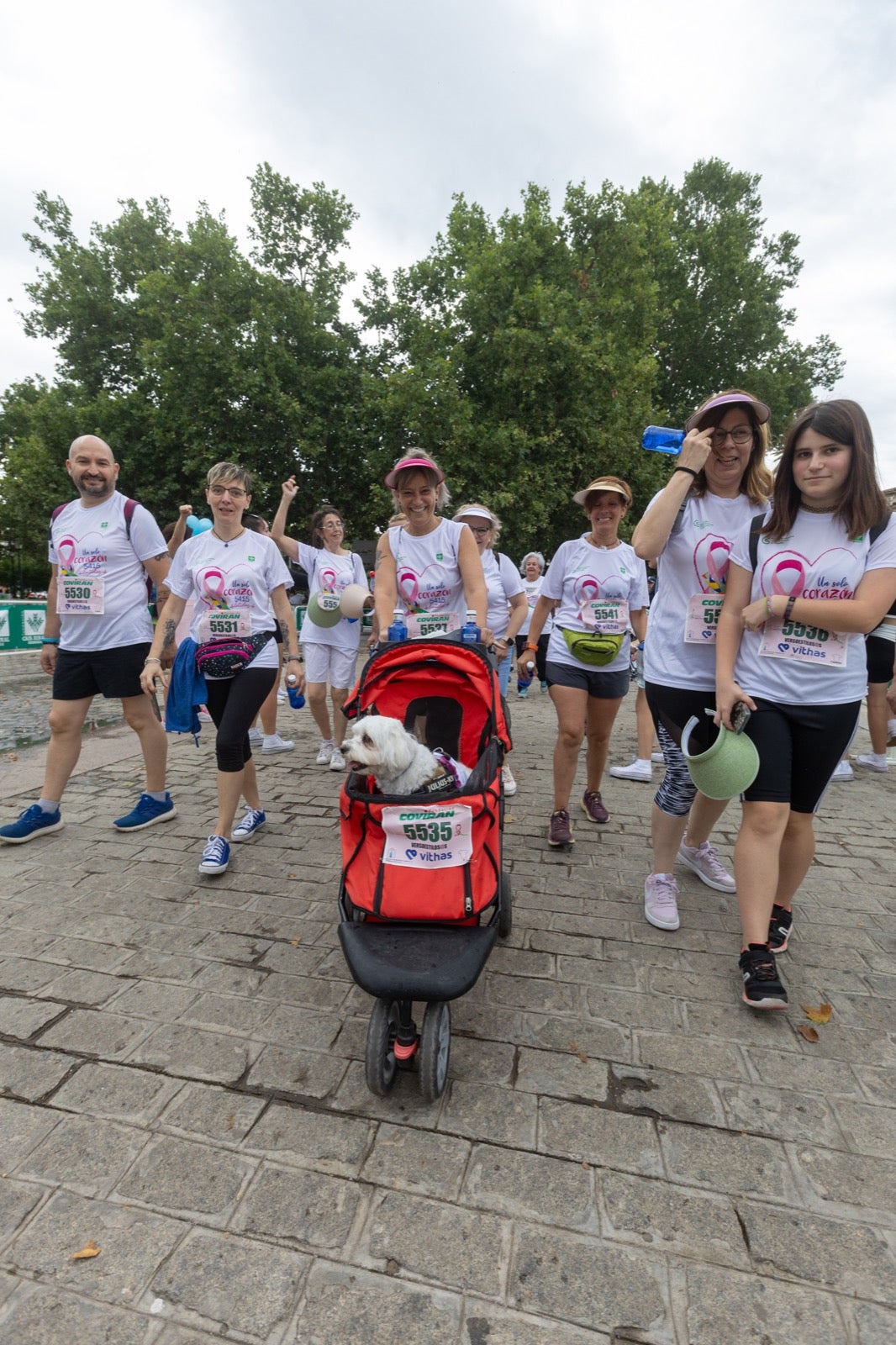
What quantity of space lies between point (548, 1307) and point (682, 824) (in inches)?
85.9

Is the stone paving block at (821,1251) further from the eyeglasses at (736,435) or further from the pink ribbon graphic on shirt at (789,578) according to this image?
the eyeglasses at (736,435)

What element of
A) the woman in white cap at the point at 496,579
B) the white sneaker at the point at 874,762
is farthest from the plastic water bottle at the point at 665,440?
the white sneaker at the point at 874,762

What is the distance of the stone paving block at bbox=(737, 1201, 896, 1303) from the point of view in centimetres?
152

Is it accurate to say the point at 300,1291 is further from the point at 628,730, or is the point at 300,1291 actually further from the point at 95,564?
the point at 628,730

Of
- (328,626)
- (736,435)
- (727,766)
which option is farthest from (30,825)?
(736,435)

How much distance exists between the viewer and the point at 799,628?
8.45ft

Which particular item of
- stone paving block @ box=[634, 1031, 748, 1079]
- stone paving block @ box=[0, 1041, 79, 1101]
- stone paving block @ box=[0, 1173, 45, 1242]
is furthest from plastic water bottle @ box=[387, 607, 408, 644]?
stone paving block @ box=[0, 1173, 45, 1242]

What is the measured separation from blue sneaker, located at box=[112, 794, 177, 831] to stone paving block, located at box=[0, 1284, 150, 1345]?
3024mm

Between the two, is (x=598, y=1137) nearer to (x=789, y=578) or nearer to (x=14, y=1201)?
(x=14, y=1201)

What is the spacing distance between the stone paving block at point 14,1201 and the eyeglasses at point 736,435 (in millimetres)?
3641

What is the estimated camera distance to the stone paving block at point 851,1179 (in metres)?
1.72

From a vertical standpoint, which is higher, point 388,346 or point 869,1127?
point 388,346

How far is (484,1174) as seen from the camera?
180 centimetres

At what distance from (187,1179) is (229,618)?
2735 millimetres
